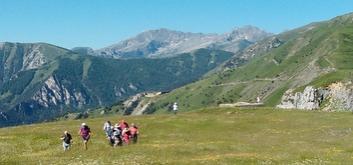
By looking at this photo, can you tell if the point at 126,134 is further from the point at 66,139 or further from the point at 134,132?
the point at 66,139

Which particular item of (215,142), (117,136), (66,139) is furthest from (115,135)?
(215,142)

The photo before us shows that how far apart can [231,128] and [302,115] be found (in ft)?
59.0

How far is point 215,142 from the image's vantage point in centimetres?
6250

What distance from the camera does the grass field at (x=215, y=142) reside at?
49969 millimetres

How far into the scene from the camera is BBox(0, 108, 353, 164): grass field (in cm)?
4997

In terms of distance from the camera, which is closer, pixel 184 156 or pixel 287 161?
pixel 287 161

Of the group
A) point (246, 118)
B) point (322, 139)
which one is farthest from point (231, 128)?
point (322, 139)

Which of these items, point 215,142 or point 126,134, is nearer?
point 215,142

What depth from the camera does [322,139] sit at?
71.2m

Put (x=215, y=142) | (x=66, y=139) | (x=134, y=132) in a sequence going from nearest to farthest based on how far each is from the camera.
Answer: (x=66, y=139) < (x=215, y=142) < (x=134, y=132)

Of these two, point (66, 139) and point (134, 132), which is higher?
point (134, 132)

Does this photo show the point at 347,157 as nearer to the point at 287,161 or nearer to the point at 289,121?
the point at 287,161

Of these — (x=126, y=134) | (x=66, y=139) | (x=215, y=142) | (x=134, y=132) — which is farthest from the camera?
(x=134, y=132)

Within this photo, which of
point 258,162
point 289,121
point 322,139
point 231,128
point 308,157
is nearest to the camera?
point 258,162
